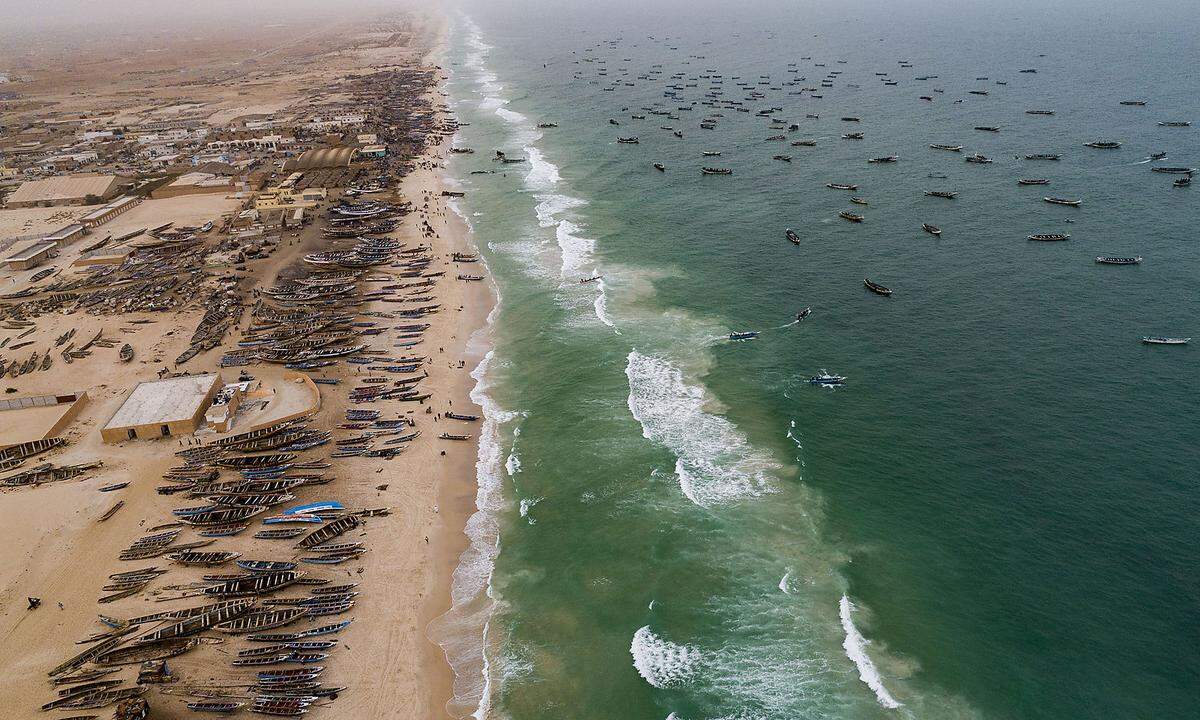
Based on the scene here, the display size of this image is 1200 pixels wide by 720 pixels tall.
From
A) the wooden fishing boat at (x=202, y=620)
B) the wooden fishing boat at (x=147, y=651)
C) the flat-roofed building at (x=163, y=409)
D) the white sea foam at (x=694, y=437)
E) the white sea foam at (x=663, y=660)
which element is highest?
the flat-roofed building at (x=163, y=409)

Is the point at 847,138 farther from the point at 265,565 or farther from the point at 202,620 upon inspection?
the point at 202,620

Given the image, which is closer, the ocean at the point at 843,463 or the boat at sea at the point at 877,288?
the ocean at the point at 843,463

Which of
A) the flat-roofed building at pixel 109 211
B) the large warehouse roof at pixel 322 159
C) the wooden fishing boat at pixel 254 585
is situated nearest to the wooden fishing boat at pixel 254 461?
the wooden fishing boat at pixel 254 585

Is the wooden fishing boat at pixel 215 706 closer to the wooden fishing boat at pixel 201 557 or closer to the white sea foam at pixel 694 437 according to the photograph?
the wooden fishing boat at pixel 201 557

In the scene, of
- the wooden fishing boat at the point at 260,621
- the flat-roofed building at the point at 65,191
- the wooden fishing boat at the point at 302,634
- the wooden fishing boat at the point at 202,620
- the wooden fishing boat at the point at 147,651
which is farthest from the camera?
the flat-roofed building at the point at 65,191

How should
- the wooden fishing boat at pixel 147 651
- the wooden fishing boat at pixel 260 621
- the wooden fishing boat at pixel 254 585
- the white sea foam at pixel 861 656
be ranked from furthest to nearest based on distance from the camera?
the wooden fishing boat at pixel 254 585 → the wooden fishing boat at pixel 260 621 → the wooden fishing boat at pixel 147 651 → the white sea foam at pixel 861 656

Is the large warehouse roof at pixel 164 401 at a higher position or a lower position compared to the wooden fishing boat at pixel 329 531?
higher

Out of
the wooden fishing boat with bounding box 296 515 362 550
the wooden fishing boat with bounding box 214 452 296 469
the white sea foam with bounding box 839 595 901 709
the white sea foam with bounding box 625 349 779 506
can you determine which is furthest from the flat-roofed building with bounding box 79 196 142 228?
the white sea foam with bounding box 839 595 901 709
